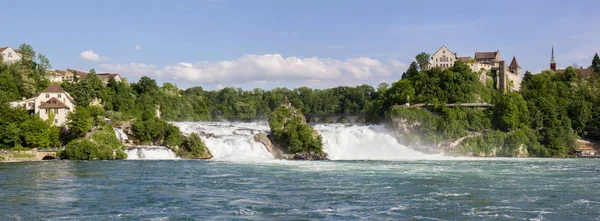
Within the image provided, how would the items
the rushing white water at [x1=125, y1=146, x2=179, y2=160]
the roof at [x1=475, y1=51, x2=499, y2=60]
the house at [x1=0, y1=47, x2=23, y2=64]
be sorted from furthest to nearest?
the roof at [x1=475, y1=51, x2=499, y2=60]
the house at [x1=0, y1=47, x2=23, y2=64]
the rushing white water at [x1=125, y1=146, x2=179, y2=160]

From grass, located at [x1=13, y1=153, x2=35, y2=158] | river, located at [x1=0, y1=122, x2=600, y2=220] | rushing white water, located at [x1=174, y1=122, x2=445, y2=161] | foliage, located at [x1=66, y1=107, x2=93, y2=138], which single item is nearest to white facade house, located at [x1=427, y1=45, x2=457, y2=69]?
rushing white water, located at [x1=174, y1=122, x2=445, y2=161]

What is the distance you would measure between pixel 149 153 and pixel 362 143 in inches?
958

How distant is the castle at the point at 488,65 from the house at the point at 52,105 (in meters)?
49.3

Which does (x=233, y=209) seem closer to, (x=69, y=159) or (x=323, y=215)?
(x=323, y=215)

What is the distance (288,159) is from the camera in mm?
54094

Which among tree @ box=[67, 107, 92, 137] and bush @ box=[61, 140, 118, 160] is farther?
tree @ box=[67, 107, 92, 137]

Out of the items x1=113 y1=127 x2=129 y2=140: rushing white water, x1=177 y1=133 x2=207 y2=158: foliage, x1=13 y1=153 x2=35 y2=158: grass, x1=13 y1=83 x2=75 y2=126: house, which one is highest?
x1=13 y1=83 x2=75 y2=126: house

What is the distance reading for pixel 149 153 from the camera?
51.8m

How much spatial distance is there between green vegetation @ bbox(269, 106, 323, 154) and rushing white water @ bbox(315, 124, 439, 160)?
8.50 feet

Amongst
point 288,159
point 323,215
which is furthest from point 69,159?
point 323,215

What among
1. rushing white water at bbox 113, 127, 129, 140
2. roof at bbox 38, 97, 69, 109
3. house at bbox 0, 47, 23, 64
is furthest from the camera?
house at bbox 0, 47, 23, 64

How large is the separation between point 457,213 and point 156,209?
40.5 ft

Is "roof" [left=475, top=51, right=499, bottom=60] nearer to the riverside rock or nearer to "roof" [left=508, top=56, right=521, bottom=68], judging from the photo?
"roof" [left=508, top=56, right=521, bottom=68]

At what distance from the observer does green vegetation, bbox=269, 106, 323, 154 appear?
55.8 m
